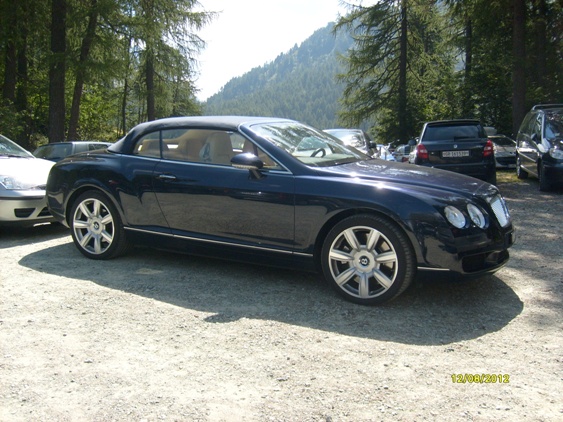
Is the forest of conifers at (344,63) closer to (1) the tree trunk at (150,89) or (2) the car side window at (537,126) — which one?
(1) the tree trunk at (150,89)

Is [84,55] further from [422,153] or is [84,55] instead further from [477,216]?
[477,216]

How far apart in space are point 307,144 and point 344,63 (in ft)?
105

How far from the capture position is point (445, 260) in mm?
4238

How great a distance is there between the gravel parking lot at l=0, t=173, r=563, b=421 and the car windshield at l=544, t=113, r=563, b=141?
21.9 feet

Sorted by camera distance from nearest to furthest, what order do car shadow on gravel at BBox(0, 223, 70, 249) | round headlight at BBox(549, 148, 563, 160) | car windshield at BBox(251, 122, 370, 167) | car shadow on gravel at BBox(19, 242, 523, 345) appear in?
car shadow on gravel at BBox(19, 242, 523, 345), car windshield at BBox(251, 122, 370, 167), car shadow on gravel at BBox(0, 223, 70, 249), round headlight at BBox(549, 148, 563, 160)

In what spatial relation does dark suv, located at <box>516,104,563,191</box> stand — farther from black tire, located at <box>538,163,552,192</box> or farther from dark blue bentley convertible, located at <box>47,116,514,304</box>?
dark blue bentley convertible, located at <box>47,116,514,304</box>

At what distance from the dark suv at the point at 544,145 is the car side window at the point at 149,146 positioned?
8216 mm

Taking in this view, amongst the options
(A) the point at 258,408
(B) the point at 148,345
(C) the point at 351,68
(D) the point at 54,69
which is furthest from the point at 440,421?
(C) the point at 351,68

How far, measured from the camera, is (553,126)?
38.3 feet

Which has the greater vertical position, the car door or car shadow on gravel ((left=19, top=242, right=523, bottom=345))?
the car door

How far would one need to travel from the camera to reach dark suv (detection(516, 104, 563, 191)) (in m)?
10.9

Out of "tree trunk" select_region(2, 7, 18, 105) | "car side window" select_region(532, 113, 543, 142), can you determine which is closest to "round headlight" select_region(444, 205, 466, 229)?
"car side window" select_region(532, 113, 543, 142)

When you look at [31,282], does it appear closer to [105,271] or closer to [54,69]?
[105,271]
